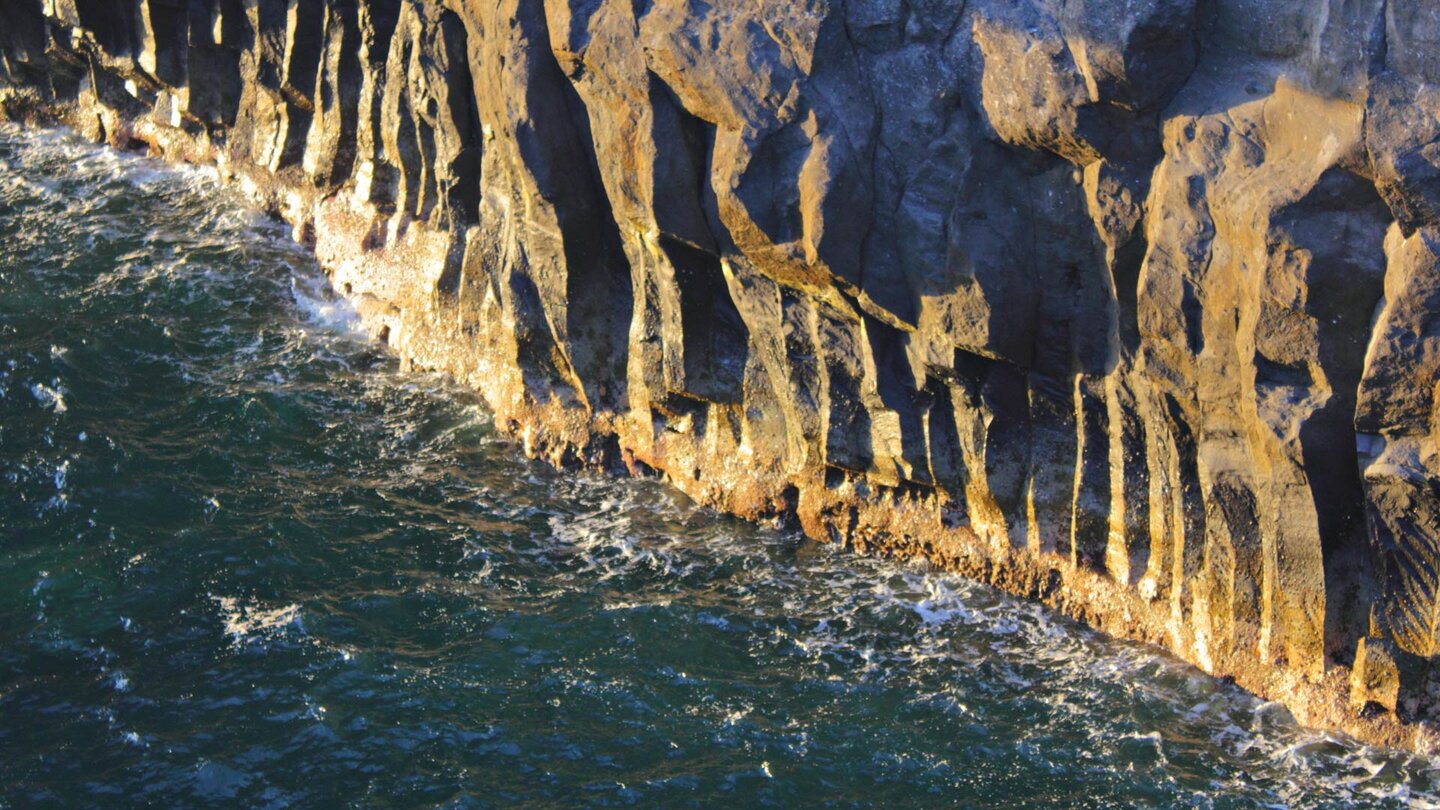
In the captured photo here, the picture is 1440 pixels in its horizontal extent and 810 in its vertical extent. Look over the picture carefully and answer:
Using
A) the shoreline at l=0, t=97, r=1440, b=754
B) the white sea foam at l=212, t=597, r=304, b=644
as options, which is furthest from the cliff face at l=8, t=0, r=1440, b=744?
the white sea foam at l=212, t=597, r=304, b=644

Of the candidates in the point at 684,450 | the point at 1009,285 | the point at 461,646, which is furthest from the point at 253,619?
the point at 1009,285

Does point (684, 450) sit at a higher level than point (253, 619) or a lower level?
higher

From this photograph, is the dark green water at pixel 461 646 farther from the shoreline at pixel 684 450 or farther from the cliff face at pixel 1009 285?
the cliff face at pixel 1009 285

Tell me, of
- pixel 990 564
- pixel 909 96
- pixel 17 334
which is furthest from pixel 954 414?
pixel 17 334

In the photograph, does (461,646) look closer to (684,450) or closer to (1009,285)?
(684,450)

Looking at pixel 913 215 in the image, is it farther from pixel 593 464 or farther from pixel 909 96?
pixel 593 464

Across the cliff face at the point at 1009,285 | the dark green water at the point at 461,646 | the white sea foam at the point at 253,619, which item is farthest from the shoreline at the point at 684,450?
the white sea foam at the point at 253,619
